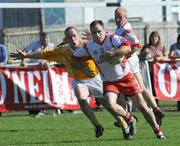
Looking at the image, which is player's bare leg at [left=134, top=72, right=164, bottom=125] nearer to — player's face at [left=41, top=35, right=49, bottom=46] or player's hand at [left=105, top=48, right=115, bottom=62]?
player's hand at [left=105, top=48, right=115, bottom=62]

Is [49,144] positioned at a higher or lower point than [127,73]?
lower

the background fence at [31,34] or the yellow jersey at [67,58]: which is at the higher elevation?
the yellow jersey at [67,58]

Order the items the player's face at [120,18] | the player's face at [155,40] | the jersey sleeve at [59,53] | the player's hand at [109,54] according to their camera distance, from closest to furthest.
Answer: the player's hand at [109,54] < the jersey sleeve at [59,53] < the player's face at [120,18] < the player's face at [155,40]

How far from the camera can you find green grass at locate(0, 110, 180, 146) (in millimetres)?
14508

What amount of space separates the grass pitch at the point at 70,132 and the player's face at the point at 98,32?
1.54m

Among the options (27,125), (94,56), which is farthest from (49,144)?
(27,125)

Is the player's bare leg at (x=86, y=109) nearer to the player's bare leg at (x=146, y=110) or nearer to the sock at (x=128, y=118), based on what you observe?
the sock at (x=128, y=118)

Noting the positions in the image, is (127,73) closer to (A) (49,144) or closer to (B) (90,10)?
(A) (49,144)

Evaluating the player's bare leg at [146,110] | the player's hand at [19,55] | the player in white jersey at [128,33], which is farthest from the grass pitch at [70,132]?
Answer: the player's hand at [19,55]

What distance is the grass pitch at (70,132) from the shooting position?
14.5 metres

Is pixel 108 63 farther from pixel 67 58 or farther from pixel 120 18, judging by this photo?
pixel 120 18

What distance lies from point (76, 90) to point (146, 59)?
7.14m

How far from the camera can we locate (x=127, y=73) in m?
14.8

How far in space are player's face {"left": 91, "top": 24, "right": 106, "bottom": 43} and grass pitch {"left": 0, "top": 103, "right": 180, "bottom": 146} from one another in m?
1.54
